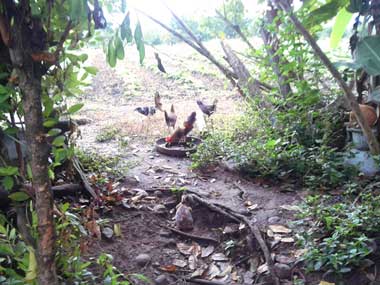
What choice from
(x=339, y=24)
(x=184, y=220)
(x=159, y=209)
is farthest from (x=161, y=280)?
(x=339, y=24)

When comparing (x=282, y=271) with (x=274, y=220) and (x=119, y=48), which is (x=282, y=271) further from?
(x=119, y=48)

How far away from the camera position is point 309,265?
146cm

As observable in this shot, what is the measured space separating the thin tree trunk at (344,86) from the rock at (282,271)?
3.48 feet

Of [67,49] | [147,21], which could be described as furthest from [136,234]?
[147,21]

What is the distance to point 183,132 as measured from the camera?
322 centimetres

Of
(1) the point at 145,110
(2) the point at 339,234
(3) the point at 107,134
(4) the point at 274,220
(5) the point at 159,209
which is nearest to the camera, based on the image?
(2) the point at 339,234

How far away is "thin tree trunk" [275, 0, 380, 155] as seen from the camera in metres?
2.15

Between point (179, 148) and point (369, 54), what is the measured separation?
1.65 metres

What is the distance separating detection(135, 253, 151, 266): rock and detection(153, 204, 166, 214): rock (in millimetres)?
402

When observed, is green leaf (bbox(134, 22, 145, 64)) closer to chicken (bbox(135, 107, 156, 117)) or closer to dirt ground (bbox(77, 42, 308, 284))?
dirt ground (bbox(77, 42, 308, 284))

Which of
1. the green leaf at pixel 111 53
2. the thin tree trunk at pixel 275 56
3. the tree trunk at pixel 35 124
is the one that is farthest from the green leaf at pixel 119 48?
the thin tree trunk at pixel 275 56

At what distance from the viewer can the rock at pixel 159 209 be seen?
2.11 metres

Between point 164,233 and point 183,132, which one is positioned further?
point 183,132

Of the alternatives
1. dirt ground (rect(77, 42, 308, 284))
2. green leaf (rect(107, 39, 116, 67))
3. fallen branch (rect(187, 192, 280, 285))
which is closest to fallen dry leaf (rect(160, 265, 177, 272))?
dirt ground (rect(77, 42, 308, 284))
